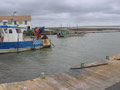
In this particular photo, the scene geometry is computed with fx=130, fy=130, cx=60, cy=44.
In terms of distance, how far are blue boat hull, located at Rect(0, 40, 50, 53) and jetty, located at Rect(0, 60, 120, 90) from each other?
11.1m

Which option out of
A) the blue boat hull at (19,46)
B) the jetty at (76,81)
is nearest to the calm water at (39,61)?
the blue boat hull at (19,46)

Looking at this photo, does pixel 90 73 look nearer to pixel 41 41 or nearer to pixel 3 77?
pixel 3 77

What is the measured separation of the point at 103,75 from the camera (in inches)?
246

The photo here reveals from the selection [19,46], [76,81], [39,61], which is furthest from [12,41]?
[76,81]

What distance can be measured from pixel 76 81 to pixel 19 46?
1247 cm

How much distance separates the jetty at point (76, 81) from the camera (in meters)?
5.01

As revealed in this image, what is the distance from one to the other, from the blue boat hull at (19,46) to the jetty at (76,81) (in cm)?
1110

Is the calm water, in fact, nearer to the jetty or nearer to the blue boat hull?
the blue boat hull

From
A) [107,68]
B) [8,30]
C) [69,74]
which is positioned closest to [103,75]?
[107,68]

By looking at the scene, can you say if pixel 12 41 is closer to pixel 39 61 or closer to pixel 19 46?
pixel 19 46

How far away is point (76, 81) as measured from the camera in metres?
5.66

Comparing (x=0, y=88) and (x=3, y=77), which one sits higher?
(x=0, y=88)

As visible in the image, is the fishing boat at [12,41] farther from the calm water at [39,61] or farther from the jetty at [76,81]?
the jetty at [76,81]

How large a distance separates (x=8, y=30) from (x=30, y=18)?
31.9 metres
